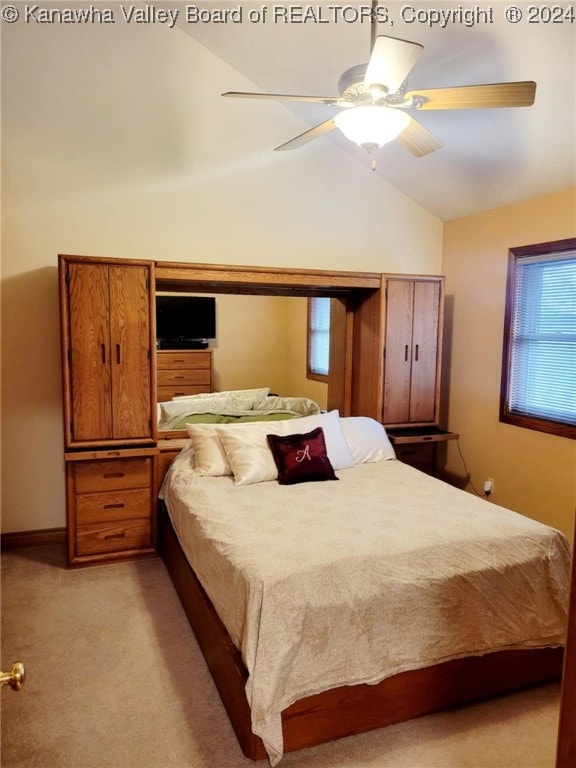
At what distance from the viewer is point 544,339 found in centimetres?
349

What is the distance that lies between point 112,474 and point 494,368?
286 centimetres

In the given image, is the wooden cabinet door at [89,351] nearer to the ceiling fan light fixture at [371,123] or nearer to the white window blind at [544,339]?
the ceiling fan light fixture at [371,123]

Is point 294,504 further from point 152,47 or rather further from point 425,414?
point 152,47

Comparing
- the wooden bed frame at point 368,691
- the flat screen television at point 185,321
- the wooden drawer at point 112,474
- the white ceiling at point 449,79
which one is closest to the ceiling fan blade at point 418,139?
the white ceiling at point 449,79

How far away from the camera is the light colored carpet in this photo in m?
1.82

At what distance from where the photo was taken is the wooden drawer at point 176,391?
362cm

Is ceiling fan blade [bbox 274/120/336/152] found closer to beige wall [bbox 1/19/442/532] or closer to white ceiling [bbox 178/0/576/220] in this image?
white ceiling [bbox 178/0/576/220]

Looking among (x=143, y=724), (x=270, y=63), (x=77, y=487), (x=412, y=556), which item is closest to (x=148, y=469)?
(x=77, y=487)

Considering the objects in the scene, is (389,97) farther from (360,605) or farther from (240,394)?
(240,394)

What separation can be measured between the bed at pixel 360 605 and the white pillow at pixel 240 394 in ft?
3.73

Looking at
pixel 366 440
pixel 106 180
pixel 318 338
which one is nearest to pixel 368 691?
pixel 366 440

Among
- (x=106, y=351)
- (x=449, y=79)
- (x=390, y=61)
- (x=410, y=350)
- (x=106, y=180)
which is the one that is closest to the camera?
(x=390, y=61)

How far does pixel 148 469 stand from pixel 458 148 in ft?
9.65

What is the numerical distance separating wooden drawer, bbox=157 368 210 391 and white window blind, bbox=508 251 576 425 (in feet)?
7.39
